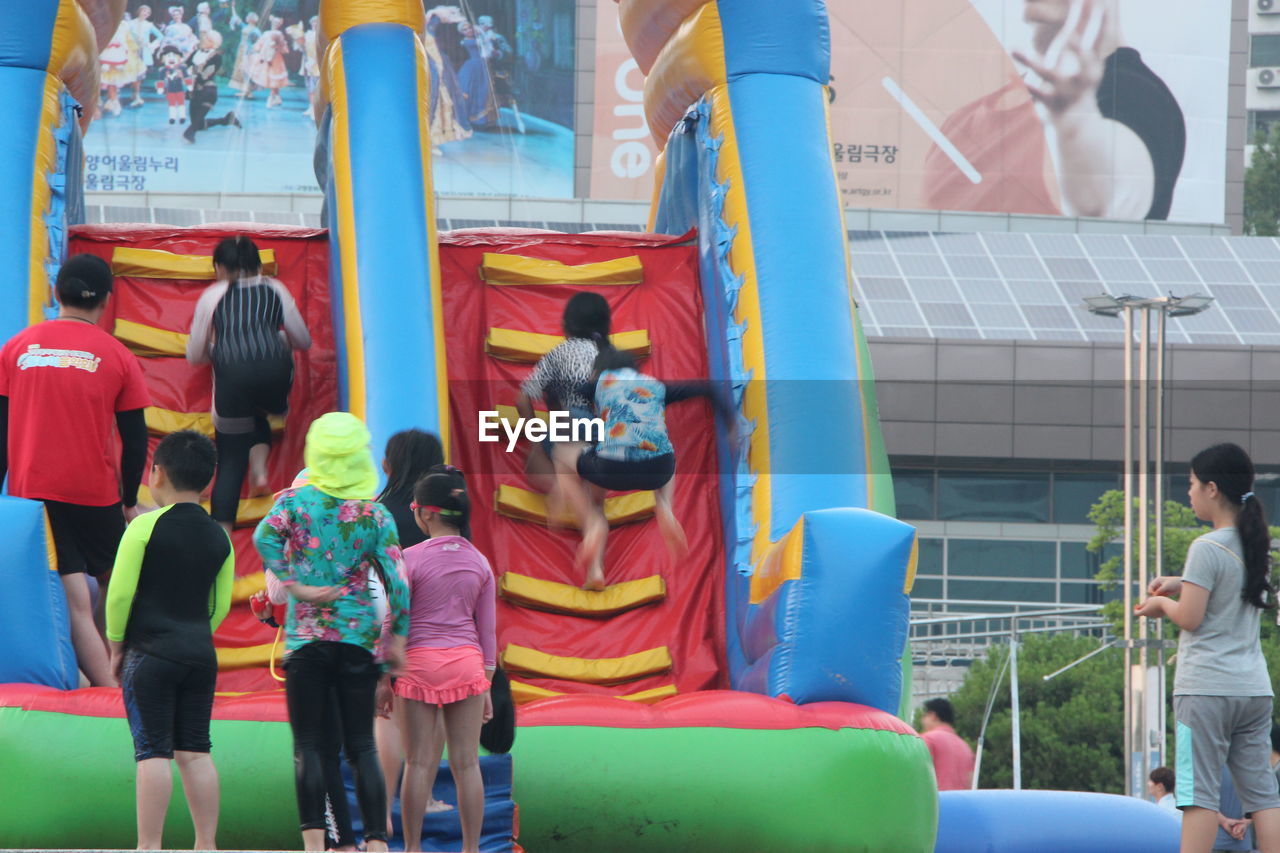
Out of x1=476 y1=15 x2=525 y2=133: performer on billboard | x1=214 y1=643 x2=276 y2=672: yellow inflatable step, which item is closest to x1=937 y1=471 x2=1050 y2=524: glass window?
x1=476 y1=15 x2=525 y2=133: performer on billboard

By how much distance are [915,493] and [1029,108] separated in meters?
12.2

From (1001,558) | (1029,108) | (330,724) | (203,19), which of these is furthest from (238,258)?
(1029,108)

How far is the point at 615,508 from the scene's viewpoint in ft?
25.5

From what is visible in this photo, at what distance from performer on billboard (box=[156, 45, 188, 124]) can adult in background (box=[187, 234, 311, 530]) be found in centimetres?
3556

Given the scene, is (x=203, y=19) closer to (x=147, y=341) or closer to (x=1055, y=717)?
(x=1055, y=717)

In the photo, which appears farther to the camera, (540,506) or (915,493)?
(915,493)

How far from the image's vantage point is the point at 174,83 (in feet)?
137

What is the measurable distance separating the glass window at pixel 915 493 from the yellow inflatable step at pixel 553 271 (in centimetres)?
2660

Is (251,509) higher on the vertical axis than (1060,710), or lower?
higher

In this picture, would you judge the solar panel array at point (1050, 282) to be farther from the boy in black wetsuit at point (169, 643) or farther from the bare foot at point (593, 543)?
the boy in black wetsuit at point (169, 643)

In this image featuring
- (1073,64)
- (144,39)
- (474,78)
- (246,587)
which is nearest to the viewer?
(246,587)

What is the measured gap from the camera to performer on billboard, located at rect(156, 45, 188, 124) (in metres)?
41.5

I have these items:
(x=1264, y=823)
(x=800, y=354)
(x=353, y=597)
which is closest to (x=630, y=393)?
(x=800, y=354)

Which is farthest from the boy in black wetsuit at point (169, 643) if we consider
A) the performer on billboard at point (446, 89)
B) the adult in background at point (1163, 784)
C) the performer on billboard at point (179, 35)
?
the performer on billboard at point (179, 35)
